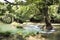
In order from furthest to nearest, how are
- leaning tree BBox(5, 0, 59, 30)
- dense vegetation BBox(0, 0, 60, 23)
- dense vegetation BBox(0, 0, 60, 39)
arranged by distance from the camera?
dense vegetation BBox(0, 0, 60, 23)
dense vegetation BBox(0, 0, 60, 39)
leaning tree BBox(5, 0, 59, 30)

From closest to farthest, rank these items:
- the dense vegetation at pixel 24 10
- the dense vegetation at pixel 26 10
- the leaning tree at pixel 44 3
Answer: the leaning tree at pixel 44 3 < the dense vegetation at pixel 26 10 < the dense vegetation at pixel 24 10

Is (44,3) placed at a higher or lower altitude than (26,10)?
higher

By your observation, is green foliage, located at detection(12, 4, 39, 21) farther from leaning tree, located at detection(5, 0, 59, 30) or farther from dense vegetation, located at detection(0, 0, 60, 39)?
leaning tree, located at detection(5, 0, 59, 30)

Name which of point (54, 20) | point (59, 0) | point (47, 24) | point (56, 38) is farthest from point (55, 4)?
point (56, 38)

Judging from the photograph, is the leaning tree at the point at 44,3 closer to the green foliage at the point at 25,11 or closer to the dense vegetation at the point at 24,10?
the dense vegetation at the point at 24,10

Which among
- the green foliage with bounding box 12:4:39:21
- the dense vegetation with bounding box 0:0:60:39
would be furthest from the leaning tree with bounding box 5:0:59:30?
the green foliage with bounding box 12:4:39:21

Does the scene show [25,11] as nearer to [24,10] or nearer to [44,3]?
[24,10]

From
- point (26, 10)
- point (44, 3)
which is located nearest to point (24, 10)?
point (26, 10)

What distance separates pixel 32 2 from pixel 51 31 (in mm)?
1621

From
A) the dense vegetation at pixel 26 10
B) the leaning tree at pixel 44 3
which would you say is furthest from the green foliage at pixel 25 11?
the leaning tree at pixel 44 3

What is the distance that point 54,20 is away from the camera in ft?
37.9

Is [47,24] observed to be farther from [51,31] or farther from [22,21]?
[22,21]

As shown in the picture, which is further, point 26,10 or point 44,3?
point 26,10

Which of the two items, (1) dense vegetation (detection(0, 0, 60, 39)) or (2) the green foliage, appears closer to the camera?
(1) dense vegetation (detection(0, 0, 60, 39))
